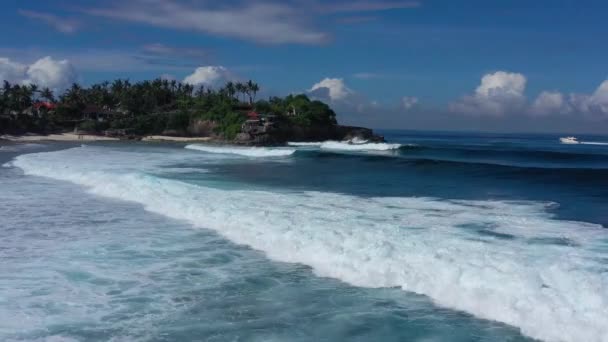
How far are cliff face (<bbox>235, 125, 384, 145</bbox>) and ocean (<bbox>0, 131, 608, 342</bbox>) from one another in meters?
47.5

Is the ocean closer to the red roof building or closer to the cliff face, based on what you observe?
the cliff face

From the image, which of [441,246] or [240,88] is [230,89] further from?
[441,246]

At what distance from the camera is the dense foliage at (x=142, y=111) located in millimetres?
71250

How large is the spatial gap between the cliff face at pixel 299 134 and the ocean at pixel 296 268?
47.5 m

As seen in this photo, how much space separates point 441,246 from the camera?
927cm

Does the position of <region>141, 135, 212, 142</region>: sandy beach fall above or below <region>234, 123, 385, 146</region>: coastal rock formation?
below

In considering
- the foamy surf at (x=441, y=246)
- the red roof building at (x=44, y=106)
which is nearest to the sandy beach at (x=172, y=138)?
the red roof building at (x=44, y=106)

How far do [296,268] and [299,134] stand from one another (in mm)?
65267

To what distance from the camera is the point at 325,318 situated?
6148mm

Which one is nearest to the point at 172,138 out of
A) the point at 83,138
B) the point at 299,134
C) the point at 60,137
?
the point at 83,138

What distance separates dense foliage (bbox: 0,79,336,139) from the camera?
7125 centimetres

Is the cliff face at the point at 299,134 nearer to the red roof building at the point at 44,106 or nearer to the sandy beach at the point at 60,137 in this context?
the sandy beach at the point at 60,137

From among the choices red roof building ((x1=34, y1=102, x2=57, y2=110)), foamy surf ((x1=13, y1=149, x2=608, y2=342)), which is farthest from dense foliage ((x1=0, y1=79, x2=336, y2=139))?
foamy surf ((x1=13, y1=149, x2=608, y2=342))

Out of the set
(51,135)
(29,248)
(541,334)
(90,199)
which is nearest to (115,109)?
(51,135)
